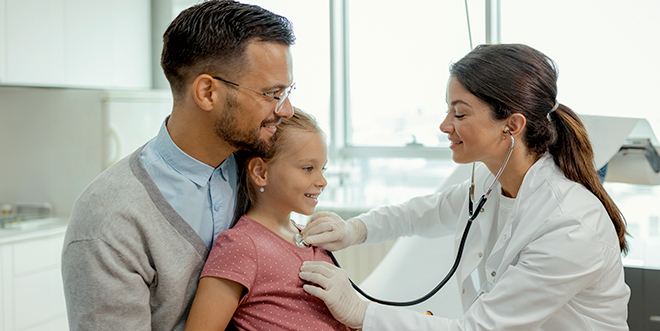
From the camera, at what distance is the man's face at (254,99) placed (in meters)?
1.15

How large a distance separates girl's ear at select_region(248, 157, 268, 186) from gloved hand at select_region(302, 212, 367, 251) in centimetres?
18

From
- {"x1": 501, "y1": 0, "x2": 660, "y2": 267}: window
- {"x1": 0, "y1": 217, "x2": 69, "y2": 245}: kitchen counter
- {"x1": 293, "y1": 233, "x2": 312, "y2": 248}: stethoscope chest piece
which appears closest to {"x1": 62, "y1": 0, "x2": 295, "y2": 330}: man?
{"x1": 293, "y1": 233, "x2": 312, "y2": 248}: stethoscope chest piece

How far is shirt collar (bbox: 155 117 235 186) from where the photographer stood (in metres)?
1.17

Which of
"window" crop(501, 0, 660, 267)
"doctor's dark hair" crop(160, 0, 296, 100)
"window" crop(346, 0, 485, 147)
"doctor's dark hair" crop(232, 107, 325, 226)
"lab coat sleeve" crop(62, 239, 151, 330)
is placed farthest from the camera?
"window" crop(346, 0, 485, 147)

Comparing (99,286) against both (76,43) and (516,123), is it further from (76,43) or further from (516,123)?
(76,43)

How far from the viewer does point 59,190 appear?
316 centimetres

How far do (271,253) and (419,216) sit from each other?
75cm

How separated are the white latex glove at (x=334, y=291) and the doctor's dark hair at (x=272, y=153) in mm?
224

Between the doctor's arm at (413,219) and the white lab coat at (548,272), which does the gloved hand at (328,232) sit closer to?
the doctor's arm at (413,219)

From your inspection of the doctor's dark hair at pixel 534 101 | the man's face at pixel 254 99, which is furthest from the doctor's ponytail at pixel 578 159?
the man's face at pixel 254 99

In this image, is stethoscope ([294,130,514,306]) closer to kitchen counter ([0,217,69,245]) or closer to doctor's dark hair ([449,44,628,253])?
doctor's dark hair ([449,44,628,253])

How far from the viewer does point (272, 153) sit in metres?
1.29

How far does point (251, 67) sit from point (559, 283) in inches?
31.9

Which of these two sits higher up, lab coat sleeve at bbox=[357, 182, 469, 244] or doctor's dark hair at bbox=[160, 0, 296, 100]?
doctor's dark hair at bbox=[160, 0, 296, 100]
